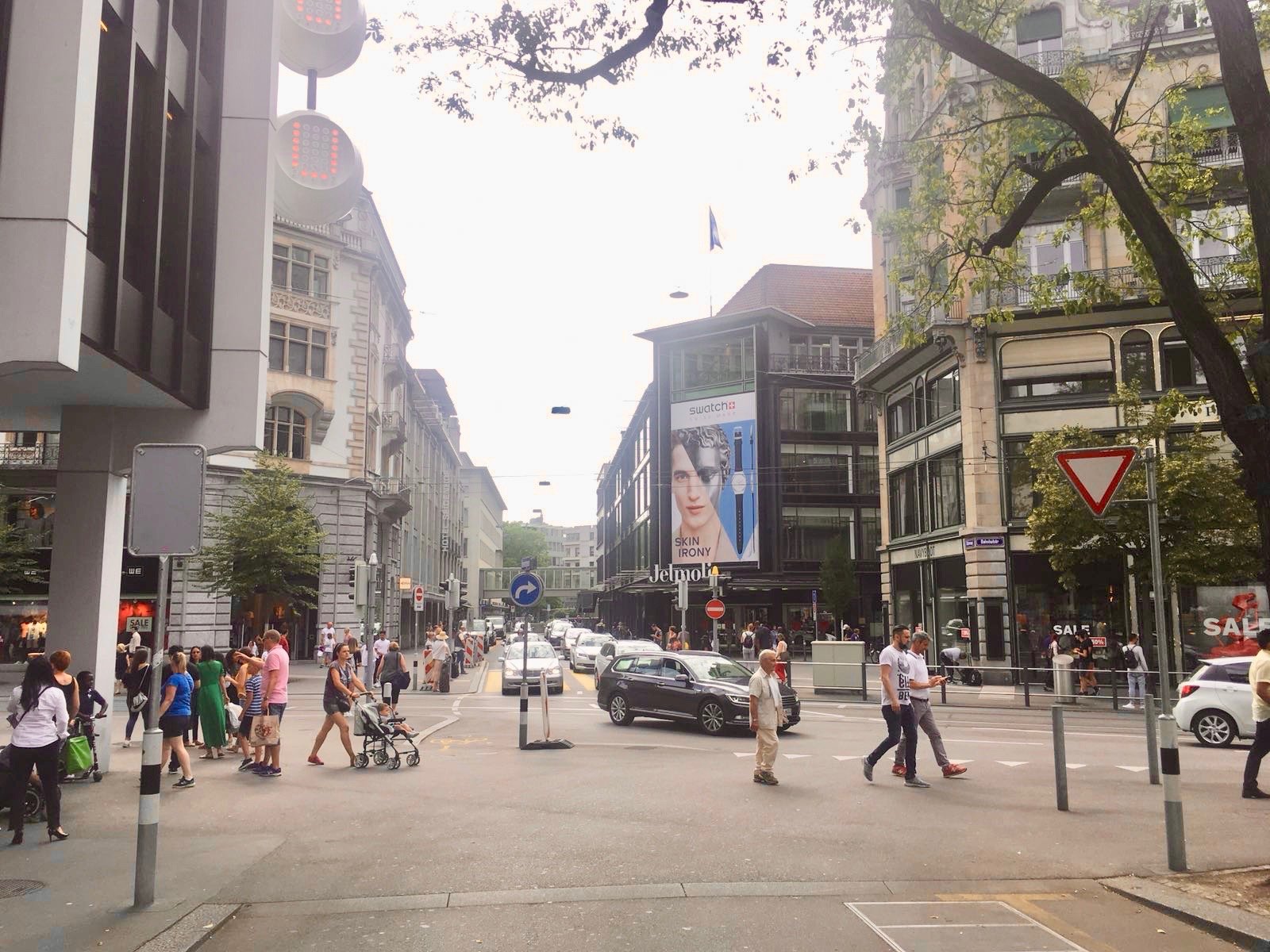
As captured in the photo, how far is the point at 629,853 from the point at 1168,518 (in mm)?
20940

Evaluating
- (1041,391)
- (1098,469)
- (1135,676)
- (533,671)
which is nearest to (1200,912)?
(1098,469)

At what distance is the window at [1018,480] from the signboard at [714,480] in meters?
22.8

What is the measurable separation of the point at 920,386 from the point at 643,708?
2296 centimetres

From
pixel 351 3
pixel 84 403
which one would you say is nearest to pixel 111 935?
pixel 84 403

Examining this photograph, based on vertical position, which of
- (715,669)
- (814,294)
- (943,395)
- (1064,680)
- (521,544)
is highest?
(814,294)

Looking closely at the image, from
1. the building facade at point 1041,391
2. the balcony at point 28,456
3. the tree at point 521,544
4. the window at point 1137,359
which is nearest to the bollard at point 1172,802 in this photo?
the building facade at point 1041,391

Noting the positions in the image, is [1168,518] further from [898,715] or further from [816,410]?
[816,410]

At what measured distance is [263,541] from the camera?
Answer: 3306cm

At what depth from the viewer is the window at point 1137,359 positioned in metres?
32.0

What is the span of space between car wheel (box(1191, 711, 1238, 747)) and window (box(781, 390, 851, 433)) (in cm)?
4051

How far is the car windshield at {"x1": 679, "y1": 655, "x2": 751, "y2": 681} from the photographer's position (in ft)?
60.1

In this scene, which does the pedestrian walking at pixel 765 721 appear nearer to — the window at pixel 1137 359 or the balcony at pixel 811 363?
the window at pixel 1137 359

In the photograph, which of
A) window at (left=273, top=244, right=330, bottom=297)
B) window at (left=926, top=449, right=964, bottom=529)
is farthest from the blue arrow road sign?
window at (left=273, top=244, right=330, bottom=297)

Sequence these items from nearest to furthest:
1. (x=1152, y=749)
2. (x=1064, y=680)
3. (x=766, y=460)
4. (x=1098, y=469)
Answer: (x=1098, y=469), (x=1152, y=749), (x=1064, y=680), (x=766, y=460)
